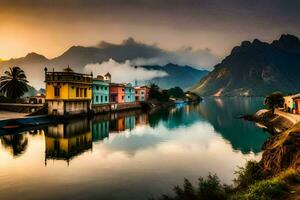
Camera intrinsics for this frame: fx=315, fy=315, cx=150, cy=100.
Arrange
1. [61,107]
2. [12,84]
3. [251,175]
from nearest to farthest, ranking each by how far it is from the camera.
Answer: [251,175] < [61,107] < [12,84]

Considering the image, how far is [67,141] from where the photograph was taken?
45969 millimetres

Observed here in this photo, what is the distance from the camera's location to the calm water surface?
23938mm

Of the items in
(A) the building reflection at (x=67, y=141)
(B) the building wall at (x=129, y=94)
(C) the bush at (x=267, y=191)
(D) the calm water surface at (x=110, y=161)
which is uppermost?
(B) the building wall at (x=129, y=94)

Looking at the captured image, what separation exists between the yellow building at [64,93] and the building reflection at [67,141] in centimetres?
1079

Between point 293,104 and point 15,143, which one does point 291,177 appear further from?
point 293,104

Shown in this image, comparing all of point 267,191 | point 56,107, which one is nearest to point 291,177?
point 267,191

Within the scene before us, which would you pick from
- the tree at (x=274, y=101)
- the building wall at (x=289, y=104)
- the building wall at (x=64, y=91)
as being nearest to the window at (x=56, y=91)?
the building wall at (x=64, y=91)

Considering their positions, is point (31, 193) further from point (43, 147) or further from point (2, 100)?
point (2, 100)

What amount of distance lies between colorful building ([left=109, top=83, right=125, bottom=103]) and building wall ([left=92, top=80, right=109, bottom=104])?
6137 millimetres

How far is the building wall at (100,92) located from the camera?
94.0 meters

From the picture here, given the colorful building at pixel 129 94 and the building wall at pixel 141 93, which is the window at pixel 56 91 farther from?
the building wall at pixel 141 93

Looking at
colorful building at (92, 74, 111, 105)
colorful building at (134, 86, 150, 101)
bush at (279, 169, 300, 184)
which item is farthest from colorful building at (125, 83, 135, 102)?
bush at (279, 169, 300, 184)

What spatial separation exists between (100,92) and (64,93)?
25638mm

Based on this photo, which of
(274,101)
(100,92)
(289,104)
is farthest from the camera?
(100,92)
